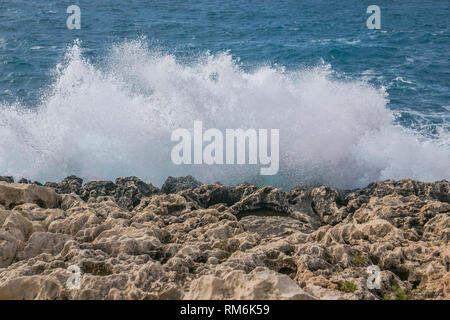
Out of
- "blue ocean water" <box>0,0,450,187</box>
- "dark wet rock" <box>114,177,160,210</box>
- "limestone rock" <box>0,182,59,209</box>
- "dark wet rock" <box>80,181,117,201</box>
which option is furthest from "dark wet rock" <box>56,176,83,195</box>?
"blue ocean water" <box>0,0,450,187</box>

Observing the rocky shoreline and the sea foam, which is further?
the sea foam

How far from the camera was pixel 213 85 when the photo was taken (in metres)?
21.0

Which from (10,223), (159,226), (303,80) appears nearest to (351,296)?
(159,226)

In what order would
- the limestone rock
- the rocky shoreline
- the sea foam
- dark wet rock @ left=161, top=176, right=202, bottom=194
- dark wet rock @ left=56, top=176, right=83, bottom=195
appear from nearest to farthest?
the rocky shoreline
the limestone rock
dark wet rock @ left=56, top=176, right=83, bottom=195
dark wet rock @ left=161, top=176, right=202, bottom=194
the sea foam

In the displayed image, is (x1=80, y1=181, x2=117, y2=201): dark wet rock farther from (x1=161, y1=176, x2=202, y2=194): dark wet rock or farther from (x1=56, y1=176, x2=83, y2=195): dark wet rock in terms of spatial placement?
(x1=161, y1=176, x2=202, y2=194): dark wet rock

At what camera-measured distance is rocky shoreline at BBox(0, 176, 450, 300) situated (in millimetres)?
5512

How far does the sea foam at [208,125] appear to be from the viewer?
17.2m

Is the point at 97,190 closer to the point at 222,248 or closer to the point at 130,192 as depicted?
the point at 130,192

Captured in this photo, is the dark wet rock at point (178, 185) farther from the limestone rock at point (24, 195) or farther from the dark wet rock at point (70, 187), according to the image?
the limestone rock at point (24, 195)

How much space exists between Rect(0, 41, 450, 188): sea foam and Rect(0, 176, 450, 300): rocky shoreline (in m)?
5.73

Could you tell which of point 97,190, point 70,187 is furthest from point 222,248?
point 70,187

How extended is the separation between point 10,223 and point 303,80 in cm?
1778

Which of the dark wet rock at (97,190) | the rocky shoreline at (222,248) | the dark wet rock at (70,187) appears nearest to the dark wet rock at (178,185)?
the rocky shoreline at (222,248)

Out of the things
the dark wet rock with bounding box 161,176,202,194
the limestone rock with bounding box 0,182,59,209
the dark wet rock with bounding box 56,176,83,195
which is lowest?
the dark wet rock with bounding box 161,176,202,194
